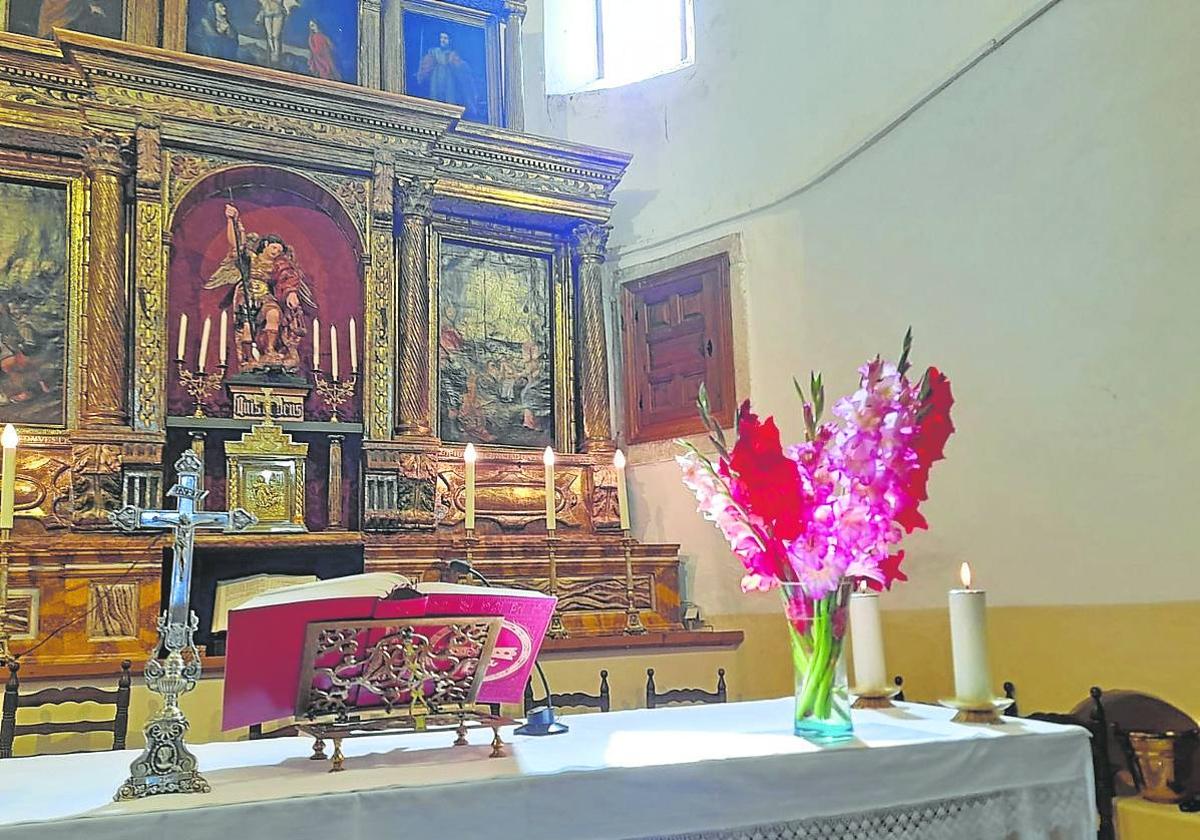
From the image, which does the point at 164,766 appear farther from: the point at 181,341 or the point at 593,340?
the point at 593,340

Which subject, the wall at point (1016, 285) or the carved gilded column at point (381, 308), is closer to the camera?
the wall at point (1016, 285)

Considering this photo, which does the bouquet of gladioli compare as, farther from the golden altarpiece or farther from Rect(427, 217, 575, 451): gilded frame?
Rect(427, 217, 575, 451): gilded frame

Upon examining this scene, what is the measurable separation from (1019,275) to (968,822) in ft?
10.3

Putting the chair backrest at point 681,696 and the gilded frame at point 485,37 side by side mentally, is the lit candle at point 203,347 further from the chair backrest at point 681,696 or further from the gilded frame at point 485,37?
the chair backrest at point 681,696

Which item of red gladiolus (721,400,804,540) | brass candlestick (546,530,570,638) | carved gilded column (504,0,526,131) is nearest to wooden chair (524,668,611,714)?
brass candlestick (546,530,570,638)

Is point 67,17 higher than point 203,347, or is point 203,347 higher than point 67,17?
point 67,17

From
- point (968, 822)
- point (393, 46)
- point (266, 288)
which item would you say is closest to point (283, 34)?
point (393, 46)

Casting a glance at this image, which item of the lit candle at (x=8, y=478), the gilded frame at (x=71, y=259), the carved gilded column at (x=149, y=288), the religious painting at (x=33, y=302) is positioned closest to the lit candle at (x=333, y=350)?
the carved gilded column at (x=149, y=288)

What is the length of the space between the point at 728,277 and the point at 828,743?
5.00 m

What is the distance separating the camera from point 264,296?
253 inches

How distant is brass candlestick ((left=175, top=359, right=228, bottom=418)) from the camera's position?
6.14 meters

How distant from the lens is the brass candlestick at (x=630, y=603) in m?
5.59

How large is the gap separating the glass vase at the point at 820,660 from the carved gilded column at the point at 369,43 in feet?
19.5

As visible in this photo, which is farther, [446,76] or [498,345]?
[446,76]
